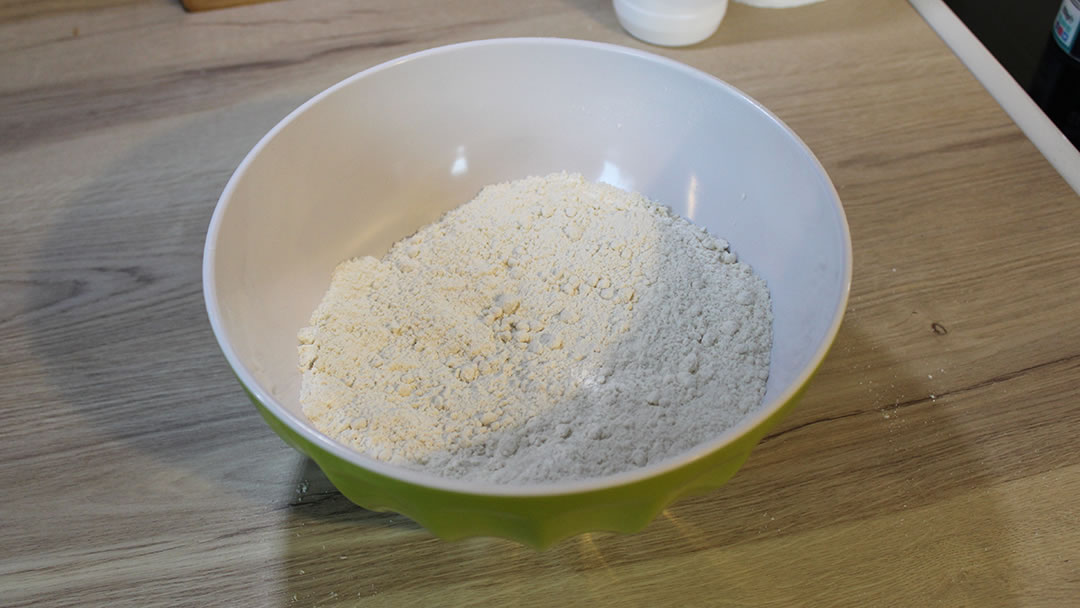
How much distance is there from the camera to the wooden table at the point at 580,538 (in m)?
0.52

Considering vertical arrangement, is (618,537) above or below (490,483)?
below

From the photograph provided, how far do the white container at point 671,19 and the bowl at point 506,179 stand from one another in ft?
0.67

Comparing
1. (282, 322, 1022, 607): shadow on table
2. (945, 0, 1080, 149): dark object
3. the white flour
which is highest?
(945, 0, 1080, 149): dark object

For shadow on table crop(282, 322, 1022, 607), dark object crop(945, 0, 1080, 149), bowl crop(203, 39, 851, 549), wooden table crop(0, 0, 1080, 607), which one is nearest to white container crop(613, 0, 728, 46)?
wooden table crop(0, 0, 1080, 607)

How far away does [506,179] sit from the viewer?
74 cm

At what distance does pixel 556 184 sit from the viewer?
707mm

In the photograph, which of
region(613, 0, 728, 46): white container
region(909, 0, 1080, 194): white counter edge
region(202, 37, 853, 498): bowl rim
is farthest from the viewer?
region(613, 0, 728, 46): white container

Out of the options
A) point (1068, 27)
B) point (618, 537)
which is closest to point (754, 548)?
point (618, 537)

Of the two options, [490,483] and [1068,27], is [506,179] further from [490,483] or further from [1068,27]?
[1068,27]

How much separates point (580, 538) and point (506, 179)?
0.34m

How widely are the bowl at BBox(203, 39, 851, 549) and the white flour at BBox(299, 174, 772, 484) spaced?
0.09 ft

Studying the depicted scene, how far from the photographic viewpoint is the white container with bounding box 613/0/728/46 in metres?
0.86

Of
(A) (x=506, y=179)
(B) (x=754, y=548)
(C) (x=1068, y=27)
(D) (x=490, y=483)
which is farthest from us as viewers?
(C) (x=1068, y=27)

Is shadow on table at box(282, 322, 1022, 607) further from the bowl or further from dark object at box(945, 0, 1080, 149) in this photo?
dark object at box(945, 0, 1080, 149)
